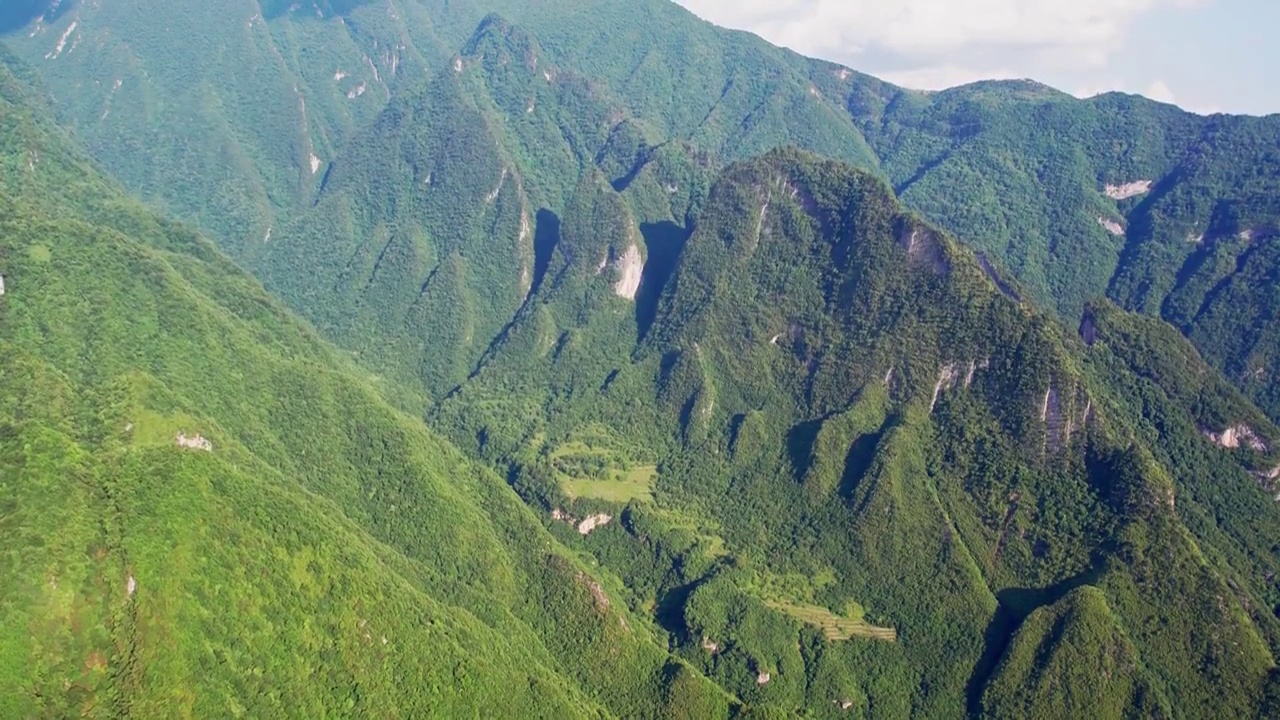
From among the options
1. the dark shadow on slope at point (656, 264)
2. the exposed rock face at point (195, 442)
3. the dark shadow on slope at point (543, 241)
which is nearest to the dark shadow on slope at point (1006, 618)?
the dark shadow on slope at point (656, 264)

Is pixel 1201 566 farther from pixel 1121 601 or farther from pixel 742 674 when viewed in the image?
pixel 742 674

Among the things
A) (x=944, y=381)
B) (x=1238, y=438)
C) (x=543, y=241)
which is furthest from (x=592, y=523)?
(x=543, y=241)

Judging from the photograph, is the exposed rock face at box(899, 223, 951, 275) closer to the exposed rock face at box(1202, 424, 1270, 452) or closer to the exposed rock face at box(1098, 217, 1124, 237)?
the exposed rock face at box(1202, 424, 1270, 452)

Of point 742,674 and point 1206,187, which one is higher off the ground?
point 1206,187

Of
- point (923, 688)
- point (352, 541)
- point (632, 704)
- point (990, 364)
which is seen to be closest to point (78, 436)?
point (352, 541)

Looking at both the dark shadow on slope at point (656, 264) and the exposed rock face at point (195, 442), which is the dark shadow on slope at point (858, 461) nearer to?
the dark shadow on slope at point (656, 264)
